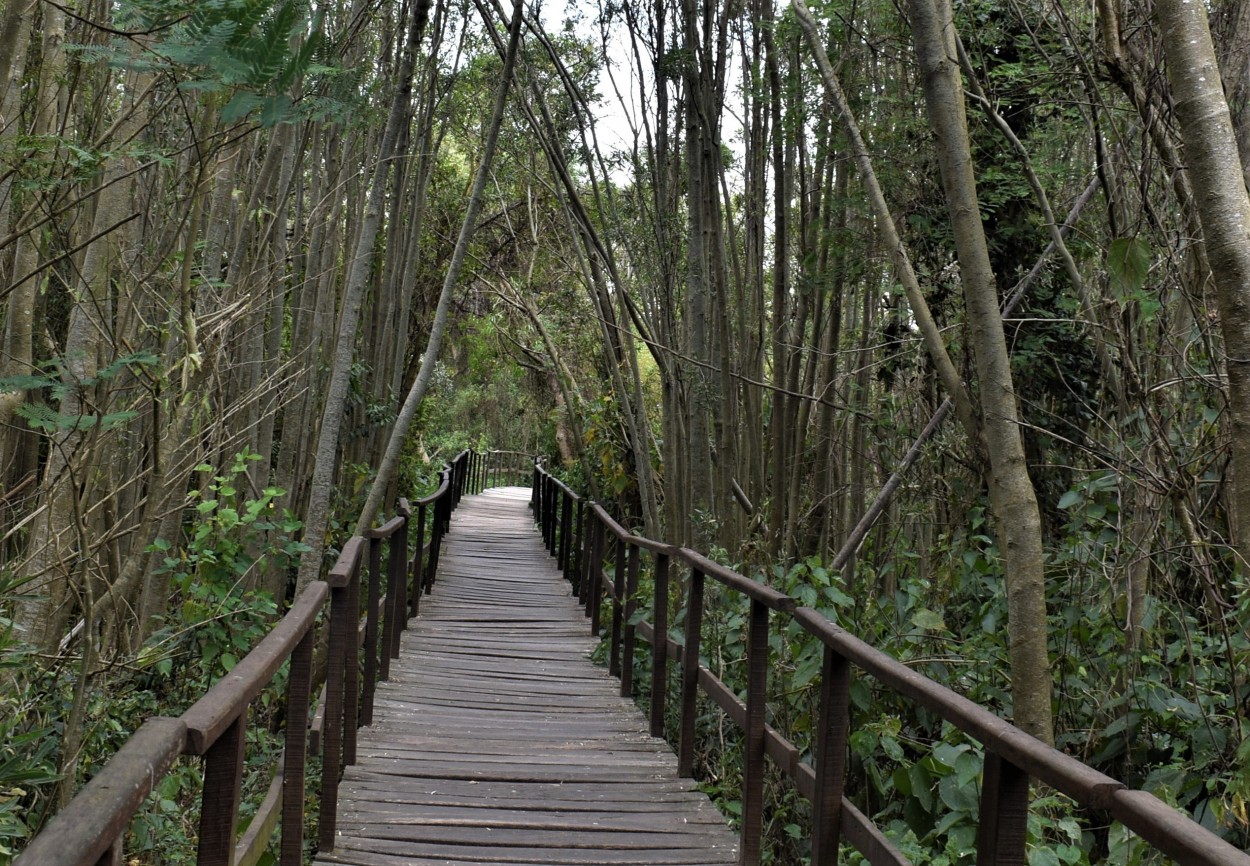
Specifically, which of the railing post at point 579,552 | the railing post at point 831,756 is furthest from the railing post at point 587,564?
the railing post at point 831,756

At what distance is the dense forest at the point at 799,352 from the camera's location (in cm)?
284

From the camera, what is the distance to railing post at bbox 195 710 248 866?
1.74 meters

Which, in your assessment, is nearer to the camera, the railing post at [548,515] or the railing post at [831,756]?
the railing post at [831,756]

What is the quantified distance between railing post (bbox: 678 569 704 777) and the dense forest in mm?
231

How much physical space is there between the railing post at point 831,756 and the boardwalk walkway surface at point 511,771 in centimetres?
90

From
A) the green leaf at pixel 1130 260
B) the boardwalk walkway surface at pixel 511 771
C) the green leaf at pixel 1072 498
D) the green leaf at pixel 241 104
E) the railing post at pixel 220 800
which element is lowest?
the boardwalk walkway surface at pixel 511 771

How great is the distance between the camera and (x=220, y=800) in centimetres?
175

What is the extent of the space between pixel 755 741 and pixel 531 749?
1508 millimetres

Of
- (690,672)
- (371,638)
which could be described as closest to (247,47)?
(690,672)

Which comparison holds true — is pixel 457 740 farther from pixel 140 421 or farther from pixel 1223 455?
pixel 1223 455

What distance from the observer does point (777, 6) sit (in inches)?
254

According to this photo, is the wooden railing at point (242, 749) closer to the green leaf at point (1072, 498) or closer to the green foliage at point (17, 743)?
the green foliage at point (17, 743)

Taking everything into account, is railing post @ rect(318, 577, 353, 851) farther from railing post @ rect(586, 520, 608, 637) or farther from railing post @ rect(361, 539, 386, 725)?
railing post @ rect(586, 520, 608, 637)

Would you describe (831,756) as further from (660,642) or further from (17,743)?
(17,743)
